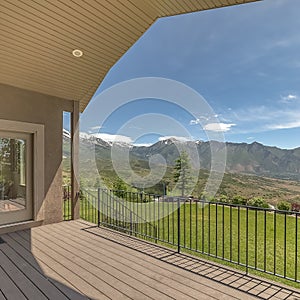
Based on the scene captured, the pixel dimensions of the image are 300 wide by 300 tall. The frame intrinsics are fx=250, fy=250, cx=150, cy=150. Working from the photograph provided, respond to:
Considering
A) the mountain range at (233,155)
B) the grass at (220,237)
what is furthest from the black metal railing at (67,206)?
the mountain range at (233,155)

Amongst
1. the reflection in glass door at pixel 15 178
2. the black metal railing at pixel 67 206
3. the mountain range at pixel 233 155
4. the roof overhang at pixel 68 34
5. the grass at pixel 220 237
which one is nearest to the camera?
the roof overhang at pixel 68 34

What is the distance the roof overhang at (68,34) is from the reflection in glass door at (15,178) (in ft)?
3.45

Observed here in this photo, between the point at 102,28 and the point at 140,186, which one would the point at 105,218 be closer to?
the point at 140,186

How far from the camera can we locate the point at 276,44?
25.3 feet

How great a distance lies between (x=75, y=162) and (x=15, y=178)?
122cm

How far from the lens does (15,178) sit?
473cm

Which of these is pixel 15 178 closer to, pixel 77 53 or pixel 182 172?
pixel 77 53

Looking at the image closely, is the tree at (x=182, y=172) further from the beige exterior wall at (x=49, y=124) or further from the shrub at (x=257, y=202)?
the beige exterior wall at (x=49, y=124)

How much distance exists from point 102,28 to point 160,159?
4.42 meters

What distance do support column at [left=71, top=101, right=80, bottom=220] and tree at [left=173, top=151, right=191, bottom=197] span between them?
132 inches

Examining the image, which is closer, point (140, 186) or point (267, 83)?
point (140, 186)

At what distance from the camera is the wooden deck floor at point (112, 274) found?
7.71 feet

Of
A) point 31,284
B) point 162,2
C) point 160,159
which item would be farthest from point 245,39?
point 31,284

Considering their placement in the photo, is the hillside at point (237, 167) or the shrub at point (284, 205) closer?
the shrub at point (284, 205)
